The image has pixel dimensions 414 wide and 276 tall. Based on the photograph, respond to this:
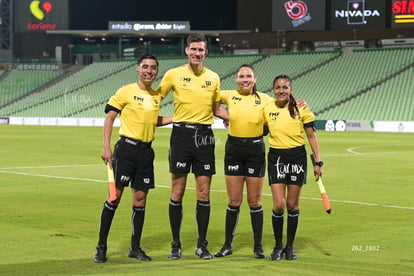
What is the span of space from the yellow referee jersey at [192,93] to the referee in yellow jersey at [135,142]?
1.05ft

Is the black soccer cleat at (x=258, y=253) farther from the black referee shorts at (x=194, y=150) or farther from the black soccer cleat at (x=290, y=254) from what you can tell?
the black referee shorts at (x=194, y=150)

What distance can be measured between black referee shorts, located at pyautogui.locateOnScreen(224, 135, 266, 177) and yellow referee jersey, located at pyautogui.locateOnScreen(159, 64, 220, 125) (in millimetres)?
480

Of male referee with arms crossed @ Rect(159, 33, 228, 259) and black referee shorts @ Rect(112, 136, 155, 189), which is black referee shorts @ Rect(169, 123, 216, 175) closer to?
male referee with arms crossed @ Rect(159, 33, 228, 259)

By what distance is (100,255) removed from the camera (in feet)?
35.6

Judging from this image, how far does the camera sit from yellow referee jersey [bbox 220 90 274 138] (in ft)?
37.6

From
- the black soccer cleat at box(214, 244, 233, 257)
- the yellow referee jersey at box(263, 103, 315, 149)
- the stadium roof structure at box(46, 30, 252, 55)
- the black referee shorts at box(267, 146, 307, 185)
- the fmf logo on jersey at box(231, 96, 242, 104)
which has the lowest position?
the black soccer cleat at box(214, 244, 233, 257)

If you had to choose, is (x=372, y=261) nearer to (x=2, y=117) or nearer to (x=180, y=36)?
(x=2, y=117)

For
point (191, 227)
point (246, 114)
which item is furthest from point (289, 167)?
point (191, 227)

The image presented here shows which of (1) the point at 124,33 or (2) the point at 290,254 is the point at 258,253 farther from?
(1) the point at 124,33

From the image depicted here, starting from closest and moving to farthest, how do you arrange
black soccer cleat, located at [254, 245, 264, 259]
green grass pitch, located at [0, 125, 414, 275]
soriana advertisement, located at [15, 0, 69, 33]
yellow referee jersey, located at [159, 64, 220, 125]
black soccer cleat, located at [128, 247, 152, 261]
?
green grass pitch, located at [0, 125, 414, 275], black soccer cleat, located at [128, 247, 152, 261], black soccer cleat, located at [254, 245, 264, 259], yellow referee jersey, located at [159, 64, 220, 125], soriana advertisement, located at [15, 0, 69, 33]

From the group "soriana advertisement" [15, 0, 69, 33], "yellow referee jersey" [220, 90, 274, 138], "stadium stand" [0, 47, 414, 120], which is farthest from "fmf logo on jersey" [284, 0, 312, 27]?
"yellow referee jersey" [220, 90, 274, 138]

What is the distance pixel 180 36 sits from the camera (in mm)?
85312

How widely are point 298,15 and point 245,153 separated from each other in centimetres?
6049

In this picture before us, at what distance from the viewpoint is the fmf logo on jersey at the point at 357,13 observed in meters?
67.2
